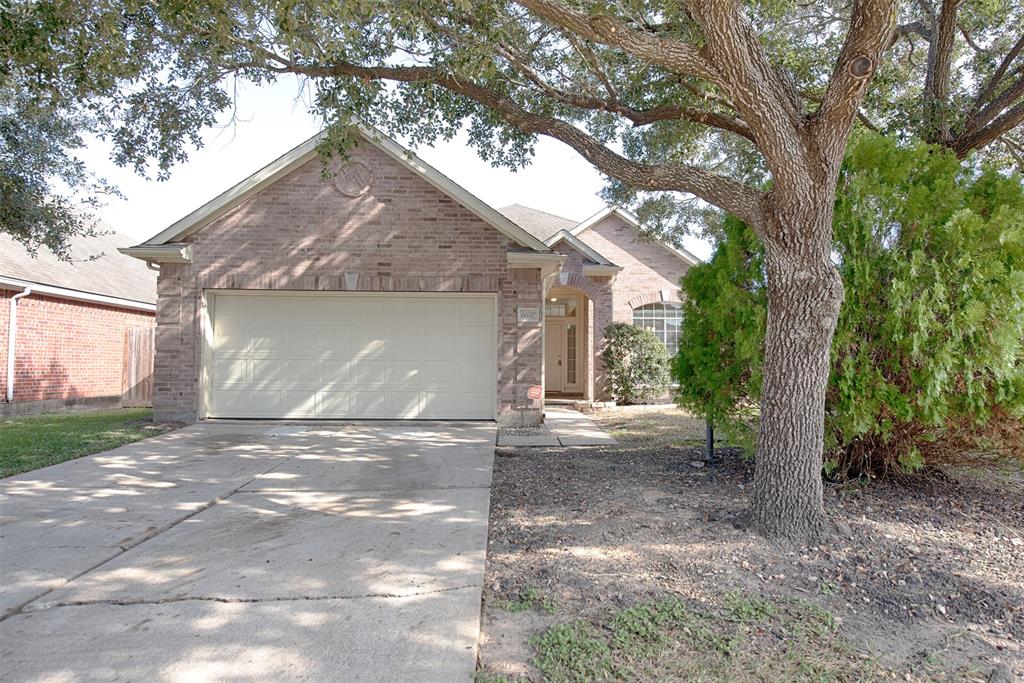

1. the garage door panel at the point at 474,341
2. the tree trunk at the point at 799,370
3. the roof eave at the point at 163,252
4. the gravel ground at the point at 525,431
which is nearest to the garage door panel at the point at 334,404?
the garage door panel at the point at 474,341

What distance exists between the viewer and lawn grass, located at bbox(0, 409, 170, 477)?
7375mm

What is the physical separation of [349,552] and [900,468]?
15.9 feet

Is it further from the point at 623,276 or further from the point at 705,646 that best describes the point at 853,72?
the point at 623,276

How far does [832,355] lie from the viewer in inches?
201

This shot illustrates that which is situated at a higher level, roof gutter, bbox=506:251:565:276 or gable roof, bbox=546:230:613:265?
gable roof, bbox=546:230:613:265

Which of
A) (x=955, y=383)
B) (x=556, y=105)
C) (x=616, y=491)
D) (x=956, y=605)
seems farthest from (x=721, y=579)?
(x=556, y=105)

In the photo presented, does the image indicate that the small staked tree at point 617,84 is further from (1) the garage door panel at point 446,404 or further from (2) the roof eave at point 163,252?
(1) the garage door panel at point 446,404

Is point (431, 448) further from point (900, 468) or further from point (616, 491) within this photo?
point (900, 468)

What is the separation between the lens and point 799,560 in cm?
399

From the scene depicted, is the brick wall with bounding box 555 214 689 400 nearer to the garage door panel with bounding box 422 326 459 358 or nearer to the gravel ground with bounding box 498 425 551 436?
the gravel ground with bounding box 498 425 551 436

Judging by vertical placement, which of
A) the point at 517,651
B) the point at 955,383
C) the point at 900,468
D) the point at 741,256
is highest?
the point at 741,256

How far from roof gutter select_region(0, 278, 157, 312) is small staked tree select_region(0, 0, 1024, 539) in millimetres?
7178

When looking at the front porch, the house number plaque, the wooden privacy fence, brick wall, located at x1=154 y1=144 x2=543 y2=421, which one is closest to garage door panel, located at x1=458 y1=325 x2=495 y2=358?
brick wall, located at x1=154 y1=144 x2=543 y2=421

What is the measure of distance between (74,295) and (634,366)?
13107 millimetres
